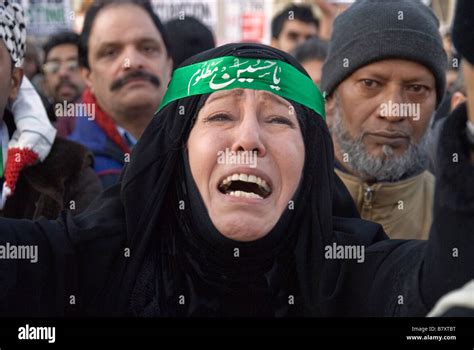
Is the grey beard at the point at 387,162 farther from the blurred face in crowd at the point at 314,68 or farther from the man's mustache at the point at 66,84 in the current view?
the man's mustache at the point at 66,84

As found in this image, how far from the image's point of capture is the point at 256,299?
301 centimetres

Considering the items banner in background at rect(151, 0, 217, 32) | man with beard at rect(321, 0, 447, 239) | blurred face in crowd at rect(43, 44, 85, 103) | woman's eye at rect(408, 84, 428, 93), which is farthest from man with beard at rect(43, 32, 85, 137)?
woman's eye at rect(408, 84, 428, 93)

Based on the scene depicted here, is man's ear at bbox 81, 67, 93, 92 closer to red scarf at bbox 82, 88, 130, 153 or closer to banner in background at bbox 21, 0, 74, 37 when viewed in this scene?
red scarf at bbox 82, 88, 130, 153

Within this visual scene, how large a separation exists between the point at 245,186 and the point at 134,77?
1.15 meters

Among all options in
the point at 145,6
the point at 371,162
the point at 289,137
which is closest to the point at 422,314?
the point at 289,137

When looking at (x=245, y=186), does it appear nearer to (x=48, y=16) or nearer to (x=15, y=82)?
(x=15, y=82)

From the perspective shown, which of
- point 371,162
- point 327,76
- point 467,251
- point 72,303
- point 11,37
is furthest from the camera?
point 327,76

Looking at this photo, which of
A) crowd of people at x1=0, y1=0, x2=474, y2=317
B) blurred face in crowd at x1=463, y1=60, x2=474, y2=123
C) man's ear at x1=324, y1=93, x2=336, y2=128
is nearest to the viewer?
blurred face in crowd at x1=463, y1=60, x2=474, y2=123

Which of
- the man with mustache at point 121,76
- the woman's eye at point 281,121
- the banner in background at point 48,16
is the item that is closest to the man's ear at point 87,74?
the man with mustache at point 121,76

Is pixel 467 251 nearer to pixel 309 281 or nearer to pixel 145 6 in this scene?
pixel 309 281

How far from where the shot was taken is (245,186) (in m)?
3.03

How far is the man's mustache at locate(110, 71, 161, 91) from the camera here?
4020 mm

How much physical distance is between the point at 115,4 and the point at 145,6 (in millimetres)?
123

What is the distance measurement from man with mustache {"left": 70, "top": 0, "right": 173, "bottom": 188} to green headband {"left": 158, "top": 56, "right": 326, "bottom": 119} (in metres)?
0.76
